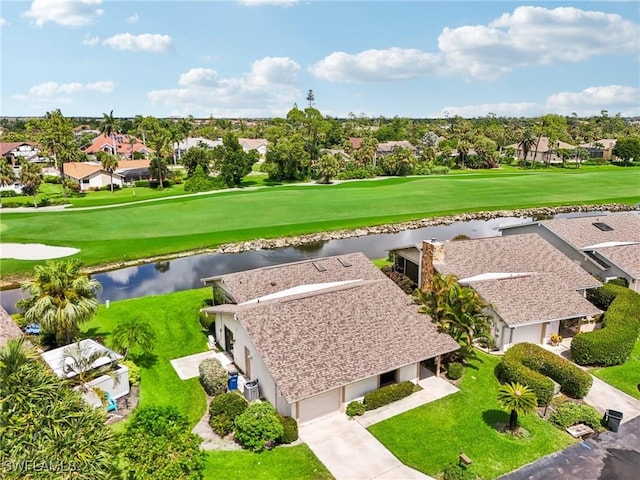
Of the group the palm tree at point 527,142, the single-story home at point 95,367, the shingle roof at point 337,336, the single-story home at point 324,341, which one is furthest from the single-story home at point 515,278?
the palm tree at point 527,142

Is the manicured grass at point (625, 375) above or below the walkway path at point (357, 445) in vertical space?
above

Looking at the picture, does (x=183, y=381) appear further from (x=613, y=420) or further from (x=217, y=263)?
(x=217, y=263)

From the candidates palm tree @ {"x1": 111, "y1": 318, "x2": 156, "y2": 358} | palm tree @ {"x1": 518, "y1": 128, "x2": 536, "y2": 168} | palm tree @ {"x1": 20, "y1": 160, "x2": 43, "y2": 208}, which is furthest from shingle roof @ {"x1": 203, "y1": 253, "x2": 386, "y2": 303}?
palm tree @ {"x1": 518, "y1": 128, "x2": 536, "y2": 168}

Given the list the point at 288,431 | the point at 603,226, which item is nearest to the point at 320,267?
the point at 288,431

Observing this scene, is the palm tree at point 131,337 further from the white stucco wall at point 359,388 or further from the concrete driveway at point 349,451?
the white stucco wall at point 359,388

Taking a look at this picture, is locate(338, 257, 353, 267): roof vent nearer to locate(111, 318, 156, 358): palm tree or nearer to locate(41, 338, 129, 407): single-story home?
locate(111, 318, 156, 358): palm tree

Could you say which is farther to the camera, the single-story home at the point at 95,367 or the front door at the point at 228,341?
the front door at the point at 228,341

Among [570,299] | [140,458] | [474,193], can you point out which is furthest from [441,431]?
[474,193]
